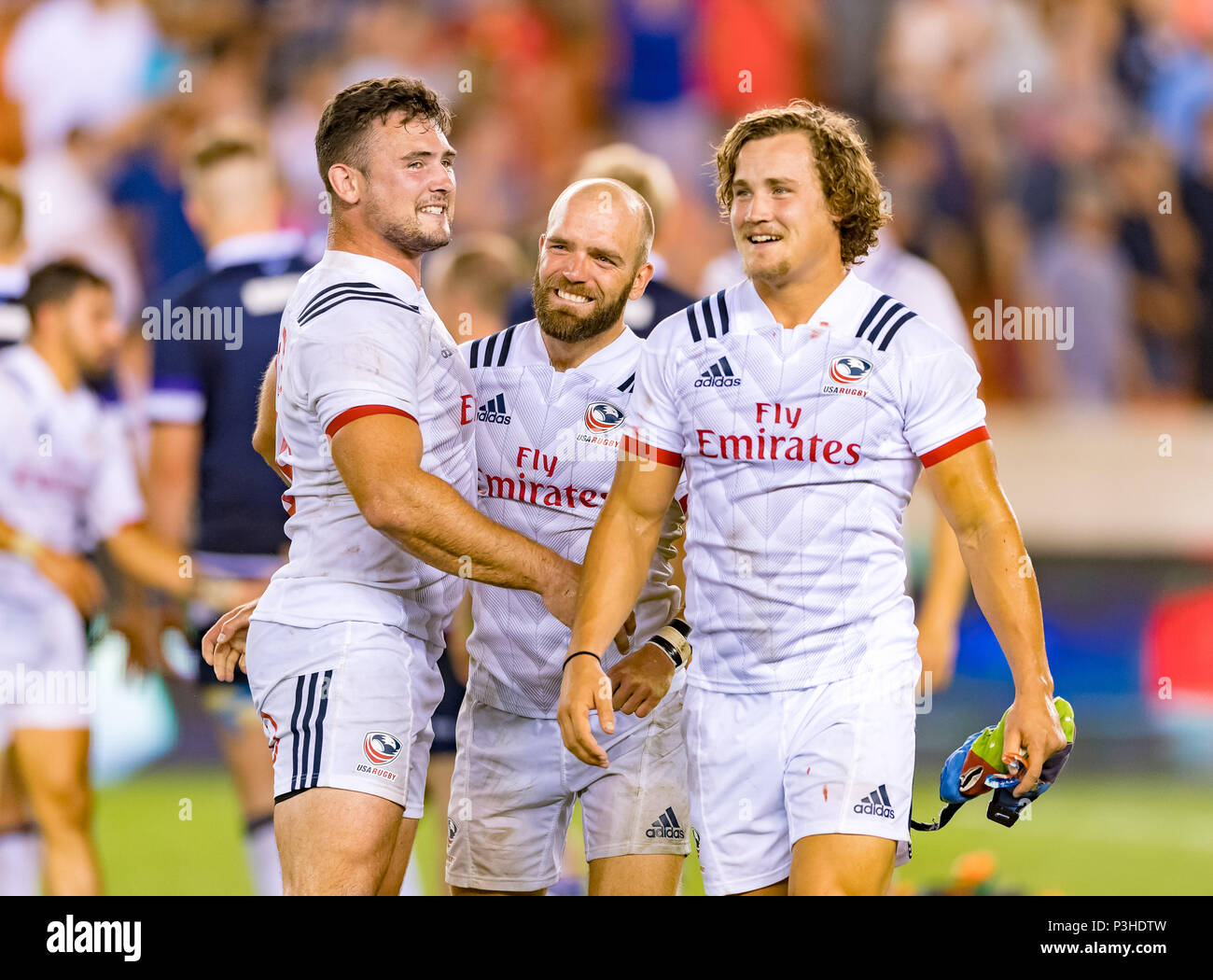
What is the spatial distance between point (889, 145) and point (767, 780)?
7.46 m

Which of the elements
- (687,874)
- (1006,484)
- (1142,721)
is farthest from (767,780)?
(1006,484)

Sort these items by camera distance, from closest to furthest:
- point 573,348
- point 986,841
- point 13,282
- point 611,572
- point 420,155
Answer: point 611,572, point 420,155, point 573,348, point 13,282, point 986,841

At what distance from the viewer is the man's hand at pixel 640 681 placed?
3820 millimetres

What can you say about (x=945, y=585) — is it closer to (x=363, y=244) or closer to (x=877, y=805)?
(x=877, y=805)

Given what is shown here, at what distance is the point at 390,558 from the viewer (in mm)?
3664

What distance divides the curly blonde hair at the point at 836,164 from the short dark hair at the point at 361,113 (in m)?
0.75

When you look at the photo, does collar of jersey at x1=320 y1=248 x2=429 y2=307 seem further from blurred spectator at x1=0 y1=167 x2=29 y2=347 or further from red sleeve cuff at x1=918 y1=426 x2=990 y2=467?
blurred spectator at x1=0 y1=167 x2=29 y2=347

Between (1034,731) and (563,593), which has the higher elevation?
(563,593)

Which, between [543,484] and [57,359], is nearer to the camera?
[543,484]

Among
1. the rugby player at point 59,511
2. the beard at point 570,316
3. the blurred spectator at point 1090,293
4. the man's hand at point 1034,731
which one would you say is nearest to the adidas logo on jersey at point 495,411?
the beard at point 570,316

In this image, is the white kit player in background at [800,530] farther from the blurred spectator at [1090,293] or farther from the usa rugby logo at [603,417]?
the blurred spectator at [1090,293]

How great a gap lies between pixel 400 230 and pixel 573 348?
0.56m

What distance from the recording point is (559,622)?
4.02m

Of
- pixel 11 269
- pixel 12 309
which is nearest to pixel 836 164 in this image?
pixel 12 309
